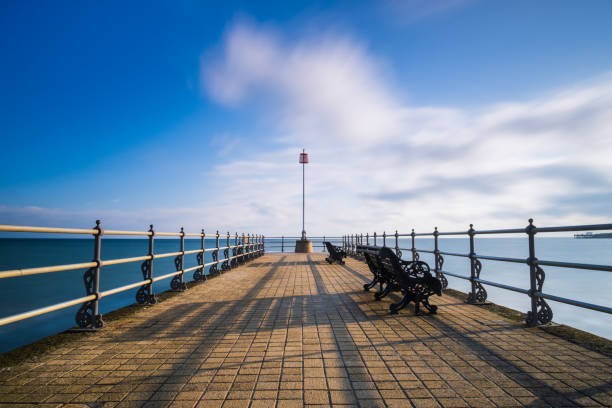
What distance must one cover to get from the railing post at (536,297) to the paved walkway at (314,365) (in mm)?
249

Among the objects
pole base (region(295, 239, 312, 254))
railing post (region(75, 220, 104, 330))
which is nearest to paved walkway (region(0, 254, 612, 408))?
railing post (region(75, 220, 104, 330))

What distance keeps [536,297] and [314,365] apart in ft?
11.0

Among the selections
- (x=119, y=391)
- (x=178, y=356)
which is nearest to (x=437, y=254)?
(x=178, y=356)

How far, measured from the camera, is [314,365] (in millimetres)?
2969

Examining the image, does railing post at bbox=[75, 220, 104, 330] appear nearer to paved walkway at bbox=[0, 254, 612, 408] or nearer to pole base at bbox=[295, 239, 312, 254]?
paved walkway at bbox=[0, 254, 612, 408]

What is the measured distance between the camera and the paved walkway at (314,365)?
94.3 inches

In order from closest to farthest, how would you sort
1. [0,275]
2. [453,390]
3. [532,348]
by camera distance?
[453,390] → [0,275] → [532,348]

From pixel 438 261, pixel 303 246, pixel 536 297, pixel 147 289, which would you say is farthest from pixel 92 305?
pixel 303 246

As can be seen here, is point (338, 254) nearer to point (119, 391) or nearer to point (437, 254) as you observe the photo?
point (437, 254)

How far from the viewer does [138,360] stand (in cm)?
316

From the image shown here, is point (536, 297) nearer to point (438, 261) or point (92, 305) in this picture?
point (438, 261)

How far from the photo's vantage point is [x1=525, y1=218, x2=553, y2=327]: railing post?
14.0ft

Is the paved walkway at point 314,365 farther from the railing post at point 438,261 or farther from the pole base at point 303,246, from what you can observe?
the pole base at point 303,246

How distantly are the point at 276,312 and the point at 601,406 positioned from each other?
387 centimetres
